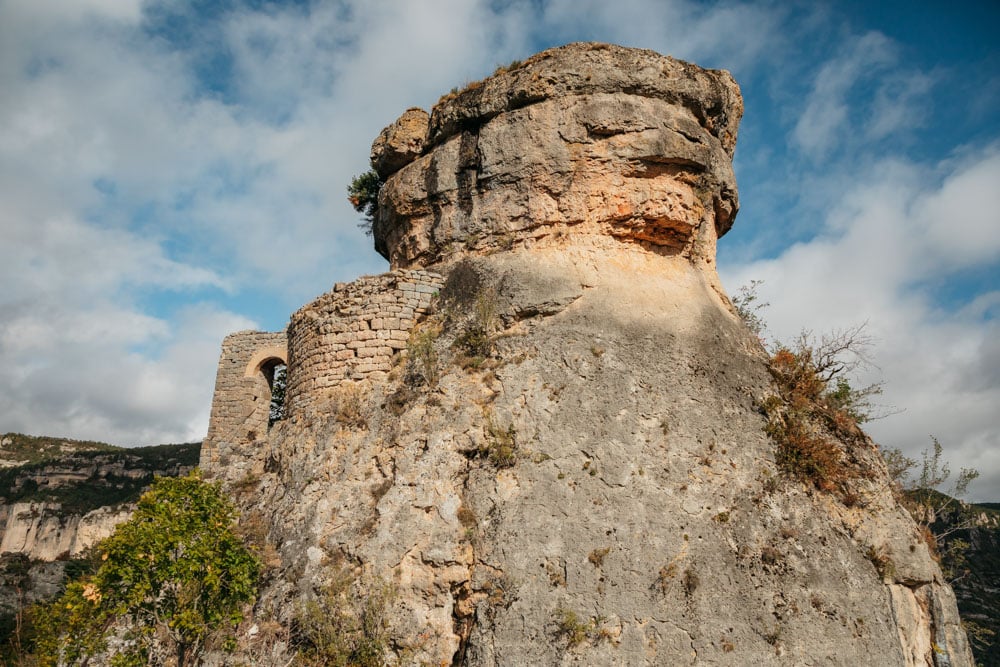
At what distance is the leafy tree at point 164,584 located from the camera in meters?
5.53

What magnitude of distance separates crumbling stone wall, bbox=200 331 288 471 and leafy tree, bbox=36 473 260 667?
5621 mm

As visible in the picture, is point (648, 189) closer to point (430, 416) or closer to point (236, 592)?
point (430, 416)

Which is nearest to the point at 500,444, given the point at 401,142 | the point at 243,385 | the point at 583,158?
the point at 583,158

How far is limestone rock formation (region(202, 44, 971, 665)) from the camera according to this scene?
18.9 ft

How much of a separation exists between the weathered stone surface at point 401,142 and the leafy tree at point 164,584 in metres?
5.97

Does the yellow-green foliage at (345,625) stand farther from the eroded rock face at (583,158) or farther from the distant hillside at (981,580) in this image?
the distant hillside at (981,580)

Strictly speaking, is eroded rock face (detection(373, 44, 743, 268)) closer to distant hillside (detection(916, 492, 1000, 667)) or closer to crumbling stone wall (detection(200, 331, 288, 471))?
crumbling stone wall (detection(200, 331, 288, 471))

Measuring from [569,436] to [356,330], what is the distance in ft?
10.8

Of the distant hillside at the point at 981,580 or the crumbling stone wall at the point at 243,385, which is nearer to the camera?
the crumbling stone wall at the point at 243,385

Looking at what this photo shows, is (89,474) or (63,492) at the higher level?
(89,474)

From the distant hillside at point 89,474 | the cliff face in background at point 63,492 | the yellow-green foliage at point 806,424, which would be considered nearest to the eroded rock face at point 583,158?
the yellow-green foliage at point 806,424

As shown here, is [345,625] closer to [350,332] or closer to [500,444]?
[500,444]

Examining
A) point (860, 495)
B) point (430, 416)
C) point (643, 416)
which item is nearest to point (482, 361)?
point (430, 416)

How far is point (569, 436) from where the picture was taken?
674cm
